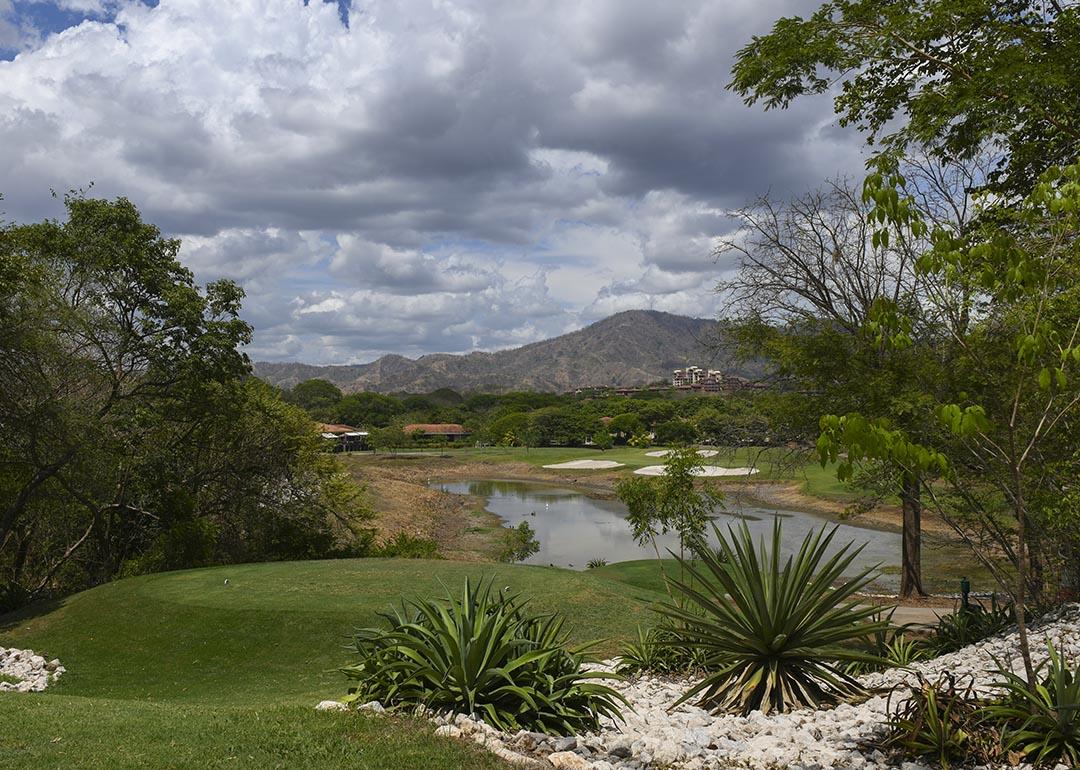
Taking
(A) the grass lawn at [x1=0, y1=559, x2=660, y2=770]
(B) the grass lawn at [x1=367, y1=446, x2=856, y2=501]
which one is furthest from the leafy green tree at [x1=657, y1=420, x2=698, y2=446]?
(A) the grass lawn at [x1=0, y1=559, x2=660, y2=770]

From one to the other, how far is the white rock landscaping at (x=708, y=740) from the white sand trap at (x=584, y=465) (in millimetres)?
68431

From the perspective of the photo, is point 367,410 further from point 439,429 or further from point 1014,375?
point 1014,375

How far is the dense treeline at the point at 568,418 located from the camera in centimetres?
2031

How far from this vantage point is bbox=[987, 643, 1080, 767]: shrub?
5.47m

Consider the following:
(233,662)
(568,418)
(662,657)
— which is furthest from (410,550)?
(568,418)

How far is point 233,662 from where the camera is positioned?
512 inches

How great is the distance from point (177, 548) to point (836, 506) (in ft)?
121

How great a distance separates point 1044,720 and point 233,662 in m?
11.9

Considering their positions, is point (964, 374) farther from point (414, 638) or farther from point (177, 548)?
point (177, 548)

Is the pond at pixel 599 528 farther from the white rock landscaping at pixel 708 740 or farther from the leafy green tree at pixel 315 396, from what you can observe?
the leafy green tree at pixel 315 396

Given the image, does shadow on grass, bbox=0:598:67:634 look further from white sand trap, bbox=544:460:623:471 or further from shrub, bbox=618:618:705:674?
white sand trap, bbox=544:460:623:471

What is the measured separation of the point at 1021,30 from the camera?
344 inches

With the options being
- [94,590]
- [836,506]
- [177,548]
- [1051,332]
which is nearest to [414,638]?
[1051,332]

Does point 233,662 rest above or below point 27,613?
above
